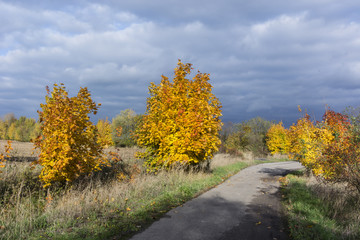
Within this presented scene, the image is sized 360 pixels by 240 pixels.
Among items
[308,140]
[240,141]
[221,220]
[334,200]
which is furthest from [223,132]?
[221,220]

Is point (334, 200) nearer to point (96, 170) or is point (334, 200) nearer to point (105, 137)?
point (96, 170)

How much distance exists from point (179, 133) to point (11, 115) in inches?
3824

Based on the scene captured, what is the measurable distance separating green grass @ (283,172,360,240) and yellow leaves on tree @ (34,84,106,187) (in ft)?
21.4

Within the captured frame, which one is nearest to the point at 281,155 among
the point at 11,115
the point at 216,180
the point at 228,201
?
the point at 216,180

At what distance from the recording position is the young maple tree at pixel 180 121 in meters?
11.1

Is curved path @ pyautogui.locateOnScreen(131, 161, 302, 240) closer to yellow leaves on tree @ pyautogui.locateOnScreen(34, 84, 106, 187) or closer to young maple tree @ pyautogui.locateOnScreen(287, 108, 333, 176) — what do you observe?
yellow leaves on tree @ pyautogui.locateOnScreen(34, 84, 106, 187)

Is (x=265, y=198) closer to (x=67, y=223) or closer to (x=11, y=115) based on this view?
(x=67, y=223)

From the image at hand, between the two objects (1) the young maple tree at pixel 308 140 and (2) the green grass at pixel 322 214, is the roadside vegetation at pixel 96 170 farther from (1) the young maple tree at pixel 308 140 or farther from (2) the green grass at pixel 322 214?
(1) the young maple tree at pixel 308 140

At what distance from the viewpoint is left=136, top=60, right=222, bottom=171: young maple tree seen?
11125mm

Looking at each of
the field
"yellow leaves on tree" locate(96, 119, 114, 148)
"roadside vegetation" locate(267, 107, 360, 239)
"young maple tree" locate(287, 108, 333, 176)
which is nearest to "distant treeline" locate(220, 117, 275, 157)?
"young maple tree" locate(287, 108, 333, 176)

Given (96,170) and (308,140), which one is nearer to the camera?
(96,170)

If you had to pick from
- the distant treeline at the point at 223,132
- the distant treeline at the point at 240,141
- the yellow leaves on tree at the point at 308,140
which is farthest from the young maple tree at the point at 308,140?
the distant treeline at the point at 240,141

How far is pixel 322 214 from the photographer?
7.14 m

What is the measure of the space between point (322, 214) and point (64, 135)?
810cm
